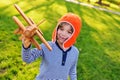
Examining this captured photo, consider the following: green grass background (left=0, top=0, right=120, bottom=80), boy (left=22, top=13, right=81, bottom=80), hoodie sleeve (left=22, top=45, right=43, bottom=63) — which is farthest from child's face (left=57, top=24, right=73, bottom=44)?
green grass background (left=0, top=0, right=120, bottom=80)

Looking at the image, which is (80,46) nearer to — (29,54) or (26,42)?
(29,54)

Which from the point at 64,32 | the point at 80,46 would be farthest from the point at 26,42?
the point at 80,46

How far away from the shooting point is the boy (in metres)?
3.18

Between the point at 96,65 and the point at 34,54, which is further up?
the point at 34,54

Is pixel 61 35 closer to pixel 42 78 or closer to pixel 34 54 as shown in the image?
pixel 34 54

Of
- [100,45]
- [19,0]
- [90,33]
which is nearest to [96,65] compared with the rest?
[100,45]

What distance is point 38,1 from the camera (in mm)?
14461

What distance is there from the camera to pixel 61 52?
3.36 m

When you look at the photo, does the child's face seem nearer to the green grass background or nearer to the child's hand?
the child's hand

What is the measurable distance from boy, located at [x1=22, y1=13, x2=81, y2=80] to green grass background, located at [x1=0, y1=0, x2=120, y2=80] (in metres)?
2.40

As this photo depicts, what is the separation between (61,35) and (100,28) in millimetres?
8806

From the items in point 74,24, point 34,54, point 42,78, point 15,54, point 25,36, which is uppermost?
point 25,36

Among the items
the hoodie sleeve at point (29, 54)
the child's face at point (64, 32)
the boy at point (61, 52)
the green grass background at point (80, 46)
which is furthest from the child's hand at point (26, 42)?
the green grass background at point (80, 46)

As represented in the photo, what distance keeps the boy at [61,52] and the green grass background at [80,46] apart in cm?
240
